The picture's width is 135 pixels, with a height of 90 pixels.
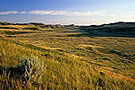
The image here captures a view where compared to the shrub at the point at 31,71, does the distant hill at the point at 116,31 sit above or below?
below

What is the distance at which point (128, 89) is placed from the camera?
4016 millimetres

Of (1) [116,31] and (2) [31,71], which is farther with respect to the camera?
(1) [116,31]

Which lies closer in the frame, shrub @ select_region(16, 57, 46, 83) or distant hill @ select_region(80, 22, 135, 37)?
shrub @ select_region(16, 57, 46, 83)

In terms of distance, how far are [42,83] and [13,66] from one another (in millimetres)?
1217

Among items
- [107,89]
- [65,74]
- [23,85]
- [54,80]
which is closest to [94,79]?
[107,89]

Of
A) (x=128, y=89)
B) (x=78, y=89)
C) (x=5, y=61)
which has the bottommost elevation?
(x=128, y=89)

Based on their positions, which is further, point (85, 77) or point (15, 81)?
point (85, 77)

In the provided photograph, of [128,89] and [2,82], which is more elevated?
[2,82]

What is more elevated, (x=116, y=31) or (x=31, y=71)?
(x=31, y=71)

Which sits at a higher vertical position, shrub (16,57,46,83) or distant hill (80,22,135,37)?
shrub (16,57,46,83)

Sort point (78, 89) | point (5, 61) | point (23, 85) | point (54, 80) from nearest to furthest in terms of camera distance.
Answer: point (23, 85)
point (78, 89)
point (54, 80)
point (5, 61)

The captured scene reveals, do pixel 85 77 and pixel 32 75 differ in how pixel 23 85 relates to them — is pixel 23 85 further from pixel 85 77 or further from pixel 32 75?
pixel 85 77

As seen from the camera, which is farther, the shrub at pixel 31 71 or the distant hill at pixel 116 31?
the distant hill at pixel 116 31

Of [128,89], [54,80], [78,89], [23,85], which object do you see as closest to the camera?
[23,85]
